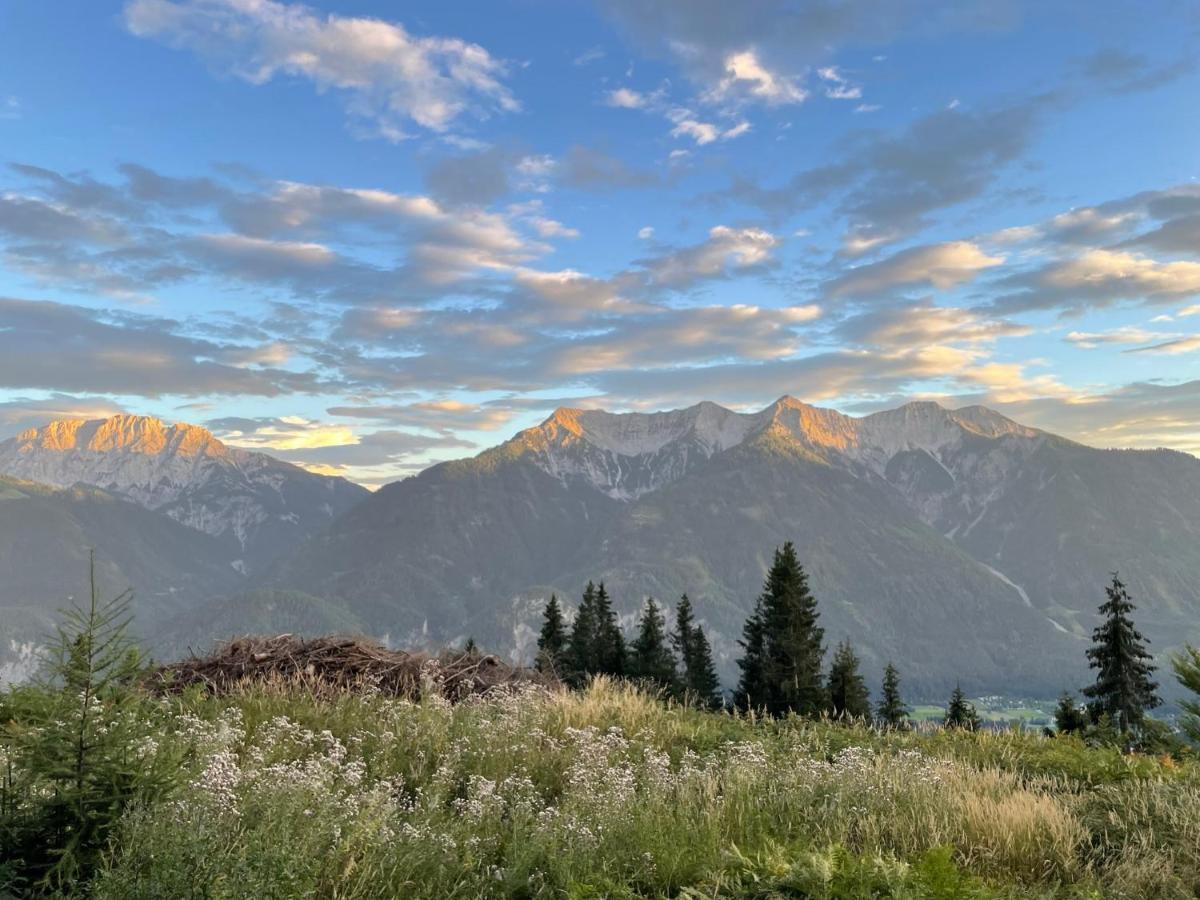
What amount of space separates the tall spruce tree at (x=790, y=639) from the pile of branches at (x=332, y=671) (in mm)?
49894

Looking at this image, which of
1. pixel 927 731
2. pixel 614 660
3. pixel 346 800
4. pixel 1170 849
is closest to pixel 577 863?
pixel 346 800

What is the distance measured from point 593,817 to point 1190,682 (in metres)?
11.0

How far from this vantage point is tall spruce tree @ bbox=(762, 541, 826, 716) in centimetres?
6134

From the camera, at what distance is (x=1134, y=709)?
50.9 metres

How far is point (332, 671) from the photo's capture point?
14109 mm

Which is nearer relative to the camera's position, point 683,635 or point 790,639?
point 790,639

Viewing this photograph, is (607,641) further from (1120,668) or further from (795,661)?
(1120,668)

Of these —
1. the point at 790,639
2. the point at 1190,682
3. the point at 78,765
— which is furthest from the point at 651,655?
the point at 78,765

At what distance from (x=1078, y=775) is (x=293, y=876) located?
1050cm

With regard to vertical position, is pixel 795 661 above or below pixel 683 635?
above

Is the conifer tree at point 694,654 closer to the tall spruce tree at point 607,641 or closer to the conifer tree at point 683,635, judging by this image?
the conifer tree at point 683,635

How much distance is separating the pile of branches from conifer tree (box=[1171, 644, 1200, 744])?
10.7 metres

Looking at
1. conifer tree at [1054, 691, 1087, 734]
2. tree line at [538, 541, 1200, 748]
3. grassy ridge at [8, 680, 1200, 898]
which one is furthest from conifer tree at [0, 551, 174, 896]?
conifer tree at [1054, 691, 1087, 734]

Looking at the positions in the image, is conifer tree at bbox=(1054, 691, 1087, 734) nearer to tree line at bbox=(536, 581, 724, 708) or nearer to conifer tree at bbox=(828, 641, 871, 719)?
conifer tree at bbox=(828, 641, 871, 719)
